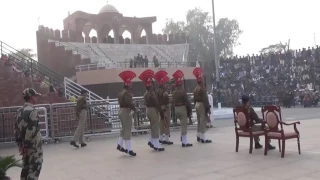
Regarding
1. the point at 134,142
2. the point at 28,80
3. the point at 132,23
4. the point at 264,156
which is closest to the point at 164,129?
the point at 134,142

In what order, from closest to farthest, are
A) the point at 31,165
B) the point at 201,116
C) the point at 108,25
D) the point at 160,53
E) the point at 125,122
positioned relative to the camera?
the point at 31,165
the point at 125,122
the point at 201,116
the point at 160,53
the point at 108,25

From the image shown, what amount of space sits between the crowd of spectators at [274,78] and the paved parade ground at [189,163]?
17085 mm

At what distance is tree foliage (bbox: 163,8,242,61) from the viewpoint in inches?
2277

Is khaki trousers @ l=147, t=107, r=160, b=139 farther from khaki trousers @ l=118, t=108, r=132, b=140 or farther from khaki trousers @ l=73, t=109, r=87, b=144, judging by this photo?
khaki trousers @ l=73, t=109, r=87, b=144

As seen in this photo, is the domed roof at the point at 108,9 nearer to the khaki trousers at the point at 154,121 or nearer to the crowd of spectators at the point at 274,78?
the crowd of spectators at the point at 274,78

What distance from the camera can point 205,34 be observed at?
5791cm

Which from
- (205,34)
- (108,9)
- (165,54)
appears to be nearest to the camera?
Answer: (165,54)

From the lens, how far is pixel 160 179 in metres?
6.57

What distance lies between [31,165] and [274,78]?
26.0 m

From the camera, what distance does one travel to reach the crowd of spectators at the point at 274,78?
88.5 feet

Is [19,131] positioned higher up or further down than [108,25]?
further down

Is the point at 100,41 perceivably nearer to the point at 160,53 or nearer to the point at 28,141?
the point at 160,53

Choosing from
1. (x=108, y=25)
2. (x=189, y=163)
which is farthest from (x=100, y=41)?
(x=189, y=163)

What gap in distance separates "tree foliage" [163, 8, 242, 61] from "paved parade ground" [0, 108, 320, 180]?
47.3m
